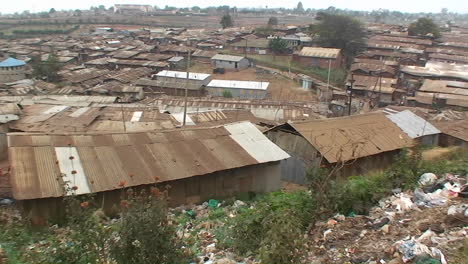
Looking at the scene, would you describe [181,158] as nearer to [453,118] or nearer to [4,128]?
[4,128]

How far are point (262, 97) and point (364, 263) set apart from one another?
75.7 feet

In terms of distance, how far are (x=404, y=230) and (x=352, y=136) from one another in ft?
20.5

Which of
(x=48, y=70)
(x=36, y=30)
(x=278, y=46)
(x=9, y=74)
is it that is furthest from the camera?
(x=36, y=30)

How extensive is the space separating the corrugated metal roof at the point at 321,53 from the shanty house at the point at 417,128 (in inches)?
891

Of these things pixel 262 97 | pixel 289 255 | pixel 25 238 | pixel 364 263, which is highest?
pixel 289 255

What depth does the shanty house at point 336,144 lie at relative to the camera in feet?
35.1

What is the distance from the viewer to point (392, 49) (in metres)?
41.2

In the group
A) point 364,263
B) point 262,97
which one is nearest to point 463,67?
point 262,97

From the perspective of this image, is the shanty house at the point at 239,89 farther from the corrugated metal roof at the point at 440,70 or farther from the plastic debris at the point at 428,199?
the plastic debris at the point at 428,199

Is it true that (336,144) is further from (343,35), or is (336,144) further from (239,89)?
(343,35)

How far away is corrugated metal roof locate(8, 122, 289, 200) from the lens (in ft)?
24.8

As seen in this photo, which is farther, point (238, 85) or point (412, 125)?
point (238, 85)

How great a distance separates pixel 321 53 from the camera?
37281 millimetres

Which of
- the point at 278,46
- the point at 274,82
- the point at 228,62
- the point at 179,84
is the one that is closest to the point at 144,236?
the point at 179,84
